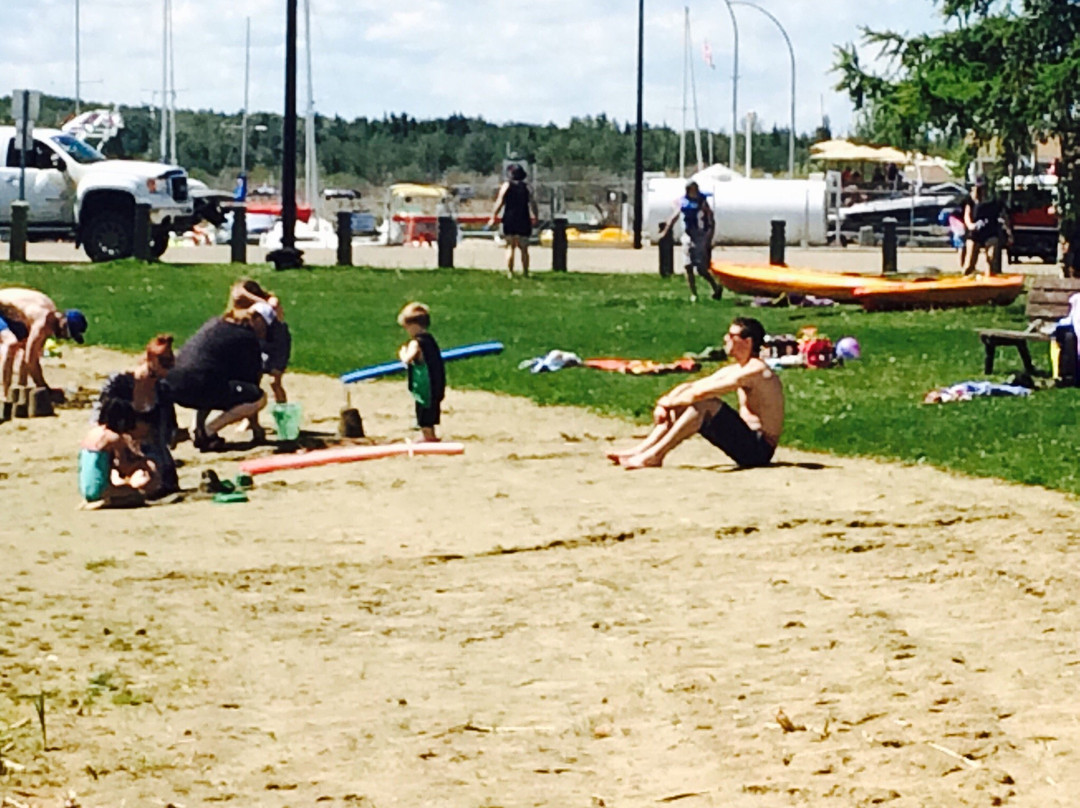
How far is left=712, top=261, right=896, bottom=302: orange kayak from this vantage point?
1110 inches

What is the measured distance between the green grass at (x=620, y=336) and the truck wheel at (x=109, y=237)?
3.15 m

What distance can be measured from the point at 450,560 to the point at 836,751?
432 cm

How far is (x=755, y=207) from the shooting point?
185 feet

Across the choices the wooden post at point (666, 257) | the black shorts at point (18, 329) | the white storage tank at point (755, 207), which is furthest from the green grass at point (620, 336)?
the white storage tank at point (755, 207)

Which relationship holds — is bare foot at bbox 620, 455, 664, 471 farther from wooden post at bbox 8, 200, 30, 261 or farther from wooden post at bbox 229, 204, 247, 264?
wooden post at bbox 8, 200, 30, 261

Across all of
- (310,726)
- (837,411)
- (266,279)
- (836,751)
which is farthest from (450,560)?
(266,279)

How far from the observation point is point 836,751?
738 centimetres

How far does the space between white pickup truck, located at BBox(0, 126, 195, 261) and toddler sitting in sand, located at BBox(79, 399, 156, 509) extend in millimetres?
23539

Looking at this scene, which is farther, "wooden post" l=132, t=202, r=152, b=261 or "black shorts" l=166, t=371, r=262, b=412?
"wooden post" l=132, t=202, r=152, b=261

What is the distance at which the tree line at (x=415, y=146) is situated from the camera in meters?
113

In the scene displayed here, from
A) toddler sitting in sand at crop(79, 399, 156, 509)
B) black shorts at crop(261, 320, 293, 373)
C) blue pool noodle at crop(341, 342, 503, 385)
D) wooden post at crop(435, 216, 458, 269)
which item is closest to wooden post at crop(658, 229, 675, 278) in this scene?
wooden post at crop(435, 216, 458, 269)

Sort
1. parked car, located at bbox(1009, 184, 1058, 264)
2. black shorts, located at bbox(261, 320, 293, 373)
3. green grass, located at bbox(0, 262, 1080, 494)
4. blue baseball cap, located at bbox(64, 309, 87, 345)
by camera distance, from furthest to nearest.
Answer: parked car, located at bbox(1009, 184, 1058, 264) < blue baseball cap, located at bbox(64, 309, 87, 345) < black shorts, located at bbox(261, 320, 293, 373) < green grass, located at bbox(0, 262, 1080, 494)

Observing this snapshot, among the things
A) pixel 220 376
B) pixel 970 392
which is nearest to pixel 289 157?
pixel 970 392

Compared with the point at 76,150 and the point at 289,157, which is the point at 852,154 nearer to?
the point at 76,150
